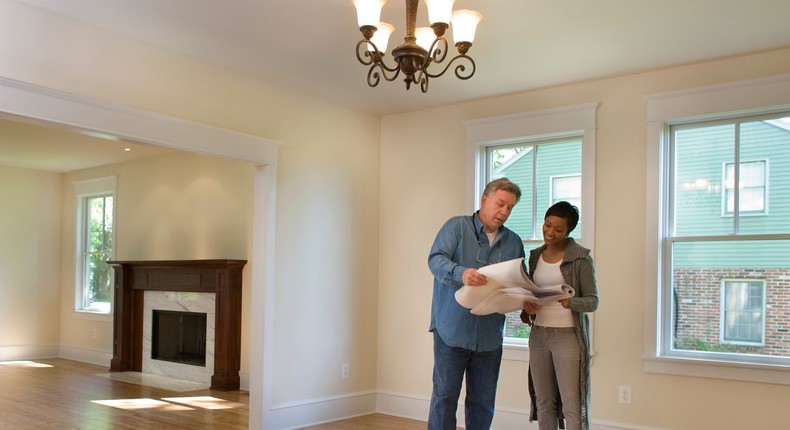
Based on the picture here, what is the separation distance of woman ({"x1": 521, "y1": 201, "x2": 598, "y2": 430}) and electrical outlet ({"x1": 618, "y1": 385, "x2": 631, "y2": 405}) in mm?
1613

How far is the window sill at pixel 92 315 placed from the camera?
8.76 meters

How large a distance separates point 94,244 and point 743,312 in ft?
26.8

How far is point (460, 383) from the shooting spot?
10.2ft

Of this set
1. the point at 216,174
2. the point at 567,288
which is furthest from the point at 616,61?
the point at 216,174

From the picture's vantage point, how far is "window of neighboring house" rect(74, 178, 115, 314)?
9.07 m

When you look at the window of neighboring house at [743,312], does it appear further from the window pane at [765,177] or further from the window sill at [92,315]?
the window sill at [92,315]

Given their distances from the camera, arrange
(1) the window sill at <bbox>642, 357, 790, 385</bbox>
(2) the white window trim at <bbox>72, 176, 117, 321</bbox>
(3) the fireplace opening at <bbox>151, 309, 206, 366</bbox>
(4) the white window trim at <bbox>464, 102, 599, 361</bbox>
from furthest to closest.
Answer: (2) the white window trim at <bbox>72, 176, 117, 321</bbox>, (3) the fireplace opening at <bbox>151, 309, 206, 366</bbox>, (4) the white window trim at <bbox>464, 102, 599, 361</bbox>, (1) the window sill at <bbox>642, 357, 790, 385</bbox>

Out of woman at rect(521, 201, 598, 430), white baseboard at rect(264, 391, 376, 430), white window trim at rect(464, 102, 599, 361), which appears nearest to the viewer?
woman at rect(521, 201, 598, 430)

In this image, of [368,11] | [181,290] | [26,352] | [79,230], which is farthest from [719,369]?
[26,352]

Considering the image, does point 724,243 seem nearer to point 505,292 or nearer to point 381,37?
point 505,292

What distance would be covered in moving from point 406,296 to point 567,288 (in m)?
2.80

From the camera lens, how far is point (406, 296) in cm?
553

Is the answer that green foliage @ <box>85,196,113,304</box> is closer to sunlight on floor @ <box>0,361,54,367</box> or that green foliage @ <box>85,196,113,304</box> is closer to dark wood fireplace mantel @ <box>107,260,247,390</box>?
dark wood fireplace mantel @ <box>107,260,247,390</box>

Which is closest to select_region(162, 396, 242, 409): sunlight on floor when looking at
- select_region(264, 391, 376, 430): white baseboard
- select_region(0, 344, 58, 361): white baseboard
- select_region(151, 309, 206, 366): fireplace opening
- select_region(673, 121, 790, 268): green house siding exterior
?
select_region(151, 309, 206, 366): fireplace opening
